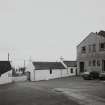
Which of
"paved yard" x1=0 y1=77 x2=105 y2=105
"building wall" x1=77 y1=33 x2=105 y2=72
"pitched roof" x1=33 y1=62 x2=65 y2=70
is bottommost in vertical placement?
"paved yard" x1=0 y1=77 x2=105 y2=105

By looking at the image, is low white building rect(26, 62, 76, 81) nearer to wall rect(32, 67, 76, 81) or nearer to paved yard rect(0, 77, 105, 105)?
wall rect(32, 67, 76, 81)

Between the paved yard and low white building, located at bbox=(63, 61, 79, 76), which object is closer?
the paved yard

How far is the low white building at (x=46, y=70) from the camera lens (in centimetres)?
4953

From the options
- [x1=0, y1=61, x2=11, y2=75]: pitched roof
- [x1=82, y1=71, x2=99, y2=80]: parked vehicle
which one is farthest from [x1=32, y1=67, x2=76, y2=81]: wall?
[x1=82, y1=71, x2=99, y2=80]: parked vehicle

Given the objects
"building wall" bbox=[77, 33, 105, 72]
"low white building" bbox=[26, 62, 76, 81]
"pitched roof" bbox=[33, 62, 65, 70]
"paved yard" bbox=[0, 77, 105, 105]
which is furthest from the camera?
"pitched roof" bbox=[33, 62, 65, 70]

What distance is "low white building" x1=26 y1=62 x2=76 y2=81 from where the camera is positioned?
49.5 meters

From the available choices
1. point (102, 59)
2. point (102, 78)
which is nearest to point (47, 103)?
point (102, 78)

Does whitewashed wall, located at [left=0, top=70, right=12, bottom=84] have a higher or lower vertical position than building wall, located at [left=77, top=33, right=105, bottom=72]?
lower

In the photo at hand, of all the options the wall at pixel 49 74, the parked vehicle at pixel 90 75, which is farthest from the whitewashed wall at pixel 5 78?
the parked vehicle at pixel 90 75

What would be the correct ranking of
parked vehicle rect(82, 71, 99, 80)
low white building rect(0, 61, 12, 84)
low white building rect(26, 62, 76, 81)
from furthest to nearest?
low white building rect(26, 62, 76, 81) < low white building rect(0, 61, 12, 84) < parked vehicle rect(82, 71, 99, 80)

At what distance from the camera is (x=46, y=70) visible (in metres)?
50.7

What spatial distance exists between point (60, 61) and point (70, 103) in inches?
1723

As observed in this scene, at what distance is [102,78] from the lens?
32.4 m

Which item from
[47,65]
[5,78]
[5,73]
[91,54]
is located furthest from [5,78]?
[91,54]
